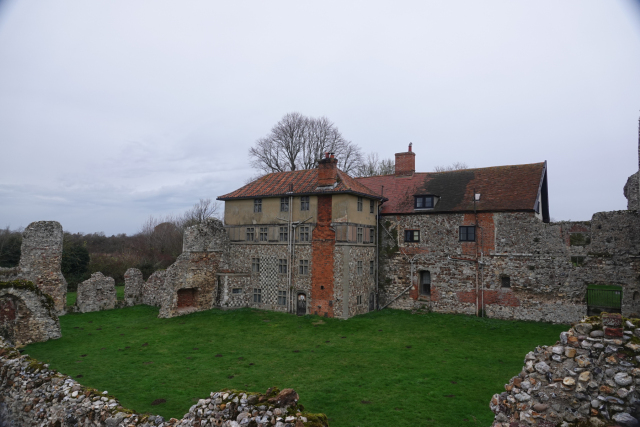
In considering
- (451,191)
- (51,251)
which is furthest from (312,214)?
(51,251)

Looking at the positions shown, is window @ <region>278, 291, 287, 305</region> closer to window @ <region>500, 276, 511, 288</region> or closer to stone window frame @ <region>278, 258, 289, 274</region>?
stone window frame @ <region>278, 258, 289, 274</region>

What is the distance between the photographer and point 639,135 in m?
17.7

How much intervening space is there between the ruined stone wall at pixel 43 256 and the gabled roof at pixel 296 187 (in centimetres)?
1048

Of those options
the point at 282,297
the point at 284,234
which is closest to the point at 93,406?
the point at 282,297

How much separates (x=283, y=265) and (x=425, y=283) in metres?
9.48

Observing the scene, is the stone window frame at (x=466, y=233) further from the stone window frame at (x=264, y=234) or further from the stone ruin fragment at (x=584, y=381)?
the stone ruin fragment at (x=584, y=381)

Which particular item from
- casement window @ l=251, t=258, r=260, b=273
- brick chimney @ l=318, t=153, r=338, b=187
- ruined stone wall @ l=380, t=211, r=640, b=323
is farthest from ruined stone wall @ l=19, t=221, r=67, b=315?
ruined stone wall @ l=380, t=211, r=640, b=323

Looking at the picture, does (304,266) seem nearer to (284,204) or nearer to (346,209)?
(284,204)

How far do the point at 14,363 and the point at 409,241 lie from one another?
20574 millimetres

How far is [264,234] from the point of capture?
2494 centimetres

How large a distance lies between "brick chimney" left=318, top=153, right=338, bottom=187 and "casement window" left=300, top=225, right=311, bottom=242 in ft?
9.47

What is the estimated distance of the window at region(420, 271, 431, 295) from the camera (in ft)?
78.7

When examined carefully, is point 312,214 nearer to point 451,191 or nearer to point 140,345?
point 451,191

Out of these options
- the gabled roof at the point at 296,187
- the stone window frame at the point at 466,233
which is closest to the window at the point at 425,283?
the stone window frame at the point at 466,233
